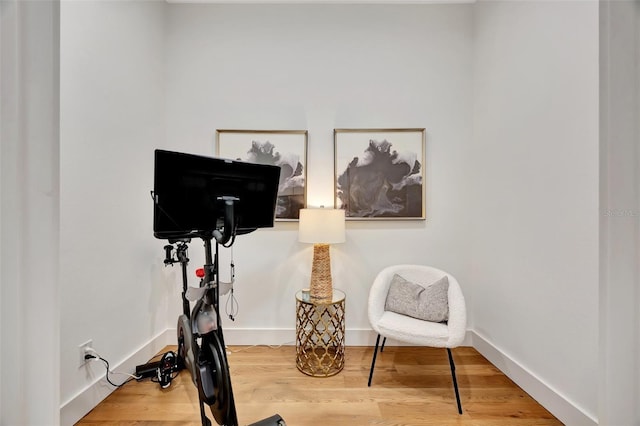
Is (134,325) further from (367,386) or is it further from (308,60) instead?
(308,60)

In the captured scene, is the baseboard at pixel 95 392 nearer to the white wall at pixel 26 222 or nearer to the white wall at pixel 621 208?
the white wall at pixel 26 222

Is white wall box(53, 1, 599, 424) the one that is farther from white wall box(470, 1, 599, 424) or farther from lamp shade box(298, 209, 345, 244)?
lamp shade box(298, 209, 345, 244)

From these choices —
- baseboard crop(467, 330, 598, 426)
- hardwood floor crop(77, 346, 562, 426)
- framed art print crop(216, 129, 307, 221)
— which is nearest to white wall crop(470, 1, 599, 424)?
baseboard crop(467, 330, 598, 426)

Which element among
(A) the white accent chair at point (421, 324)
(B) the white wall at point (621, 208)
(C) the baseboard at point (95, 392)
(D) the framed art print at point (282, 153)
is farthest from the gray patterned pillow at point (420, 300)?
(C) the baseboard at point (95, 392)

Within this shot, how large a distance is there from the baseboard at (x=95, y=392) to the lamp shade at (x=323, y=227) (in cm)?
148

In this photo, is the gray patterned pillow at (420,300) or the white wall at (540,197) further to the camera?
the gray patterned pillow at (420,300)

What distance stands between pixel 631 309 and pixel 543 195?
1477 mm

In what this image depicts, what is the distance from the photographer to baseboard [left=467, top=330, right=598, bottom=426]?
1475mm

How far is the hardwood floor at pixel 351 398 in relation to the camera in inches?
62.1

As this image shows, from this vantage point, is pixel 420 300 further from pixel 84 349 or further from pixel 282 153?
pixel 84 349

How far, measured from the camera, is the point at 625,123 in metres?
0.51

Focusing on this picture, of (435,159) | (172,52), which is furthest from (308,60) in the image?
(435,159)

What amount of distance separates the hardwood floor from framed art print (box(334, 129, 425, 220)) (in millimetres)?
1234

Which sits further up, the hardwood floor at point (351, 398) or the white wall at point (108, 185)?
the white wall at point (108, 185)
